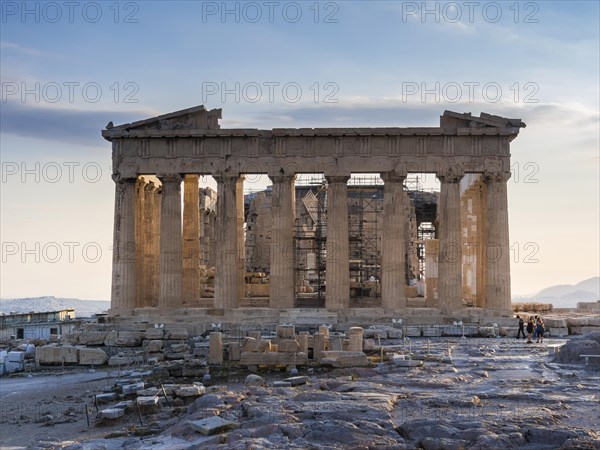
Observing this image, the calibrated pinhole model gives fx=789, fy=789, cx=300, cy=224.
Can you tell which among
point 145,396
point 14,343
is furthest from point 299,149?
→ point 145,396

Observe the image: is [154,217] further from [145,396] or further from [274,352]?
[145,396]

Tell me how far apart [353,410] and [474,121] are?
84.1 ft

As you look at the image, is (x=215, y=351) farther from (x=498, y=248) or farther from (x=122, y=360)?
(x=498, y=248)

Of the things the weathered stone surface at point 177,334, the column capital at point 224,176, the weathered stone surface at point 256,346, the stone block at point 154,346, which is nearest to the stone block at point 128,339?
the weathered stone surface at point 177,334

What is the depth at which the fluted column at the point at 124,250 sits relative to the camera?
1569 inches

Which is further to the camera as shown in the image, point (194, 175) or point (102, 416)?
point (194, 175)

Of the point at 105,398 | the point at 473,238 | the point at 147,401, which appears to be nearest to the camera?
the point at 147,401

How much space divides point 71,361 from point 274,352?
8.48 m

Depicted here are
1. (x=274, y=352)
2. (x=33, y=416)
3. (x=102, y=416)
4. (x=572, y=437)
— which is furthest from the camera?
(x=274, y=352)

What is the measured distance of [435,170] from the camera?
39125 millimetres

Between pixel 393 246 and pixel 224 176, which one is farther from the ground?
pixel 224 176

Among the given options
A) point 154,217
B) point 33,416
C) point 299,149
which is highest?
point 299,149

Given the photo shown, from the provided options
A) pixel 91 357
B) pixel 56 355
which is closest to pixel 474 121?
pixel 91 357

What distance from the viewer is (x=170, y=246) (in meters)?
39.8
